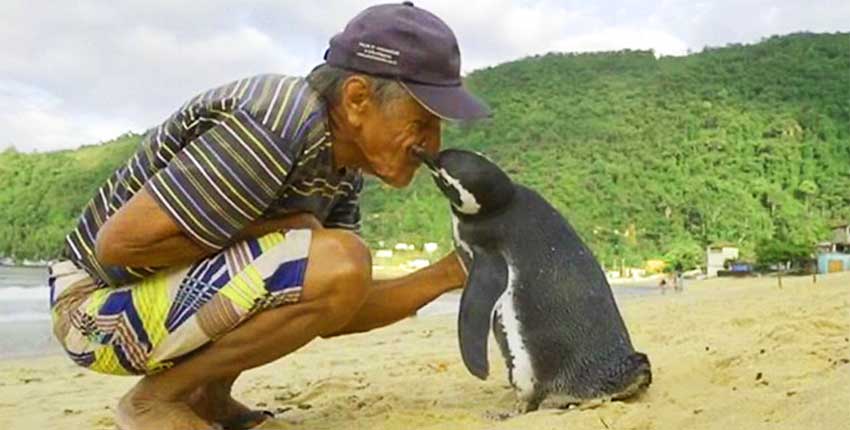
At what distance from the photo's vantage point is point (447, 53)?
220cm

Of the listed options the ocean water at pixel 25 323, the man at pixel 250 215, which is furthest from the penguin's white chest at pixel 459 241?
the ocean water at pixel 25 323

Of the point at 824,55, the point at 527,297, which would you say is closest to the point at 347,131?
the point at 527,297

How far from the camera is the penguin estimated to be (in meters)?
2.52

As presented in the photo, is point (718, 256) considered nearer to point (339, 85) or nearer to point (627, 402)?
point (627, 402)

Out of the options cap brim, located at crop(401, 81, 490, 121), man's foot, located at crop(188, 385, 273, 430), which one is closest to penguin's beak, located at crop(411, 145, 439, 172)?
cap brim, located at crop(401, 81, 490, 121)

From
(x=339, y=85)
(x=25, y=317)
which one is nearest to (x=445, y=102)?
(x=339, y=85)

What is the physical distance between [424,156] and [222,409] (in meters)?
0.88

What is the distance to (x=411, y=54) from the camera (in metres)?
2.15

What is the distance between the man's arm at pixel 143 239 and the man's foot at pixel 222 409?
417mm

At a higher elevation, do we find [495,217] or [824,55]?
[824,55]

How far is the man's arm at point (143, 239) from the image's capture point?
6.84ft

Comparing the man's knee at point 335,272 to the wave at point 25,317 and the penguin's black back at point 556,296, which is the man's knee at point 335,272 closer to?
the penguin's black back at point 556,296

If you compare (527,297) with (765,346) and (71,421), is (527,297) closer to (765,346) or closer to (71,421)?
(765,346)

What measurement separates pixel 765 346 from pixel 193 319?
196 cm
